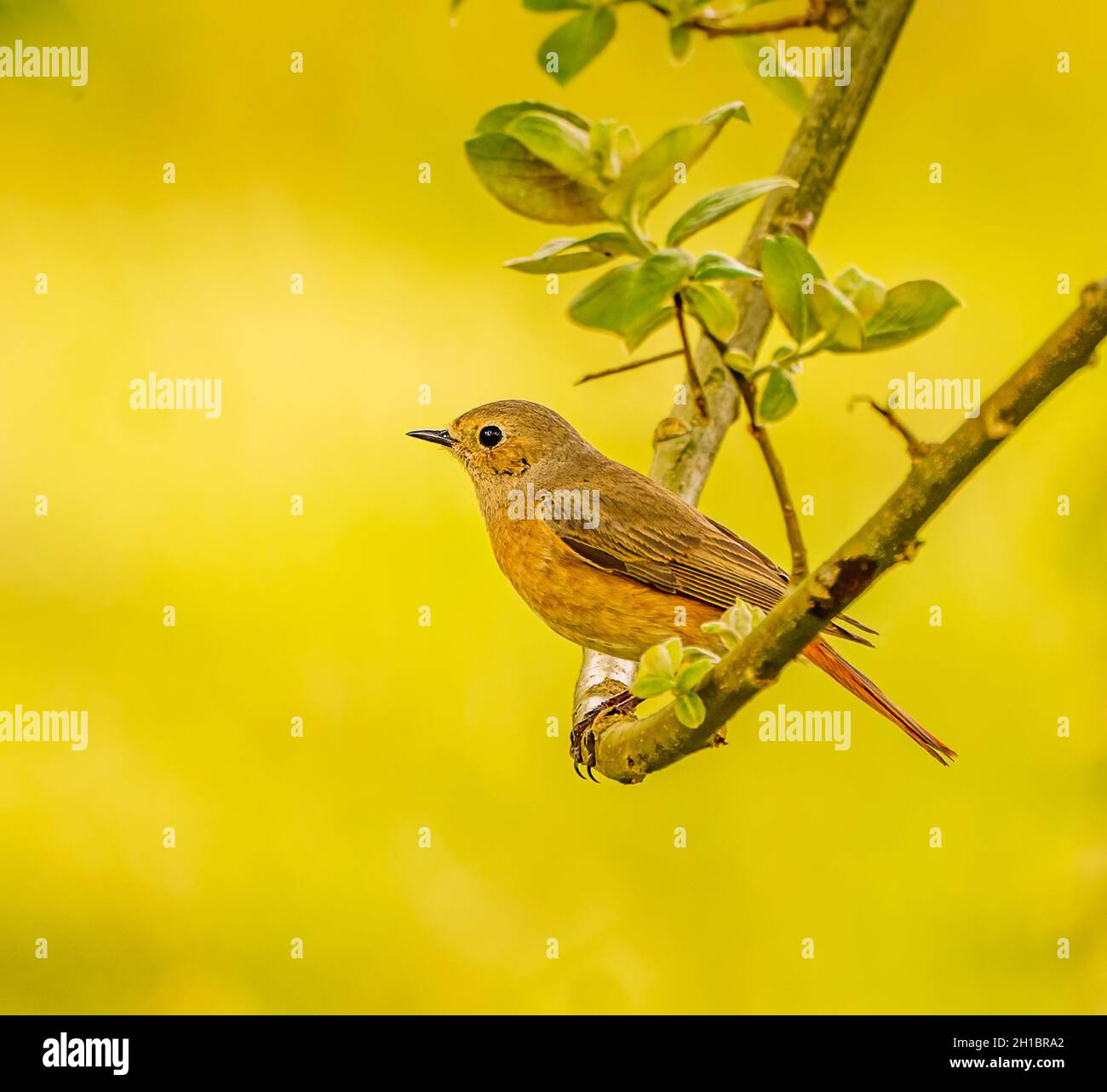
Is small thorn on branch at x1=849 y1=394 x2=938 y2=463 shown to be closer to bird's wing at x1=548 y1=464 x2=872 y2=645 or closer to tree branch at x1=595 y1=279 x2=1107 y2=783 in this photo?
tree branch at x1=595 y1=279 x2=1107 y2=783

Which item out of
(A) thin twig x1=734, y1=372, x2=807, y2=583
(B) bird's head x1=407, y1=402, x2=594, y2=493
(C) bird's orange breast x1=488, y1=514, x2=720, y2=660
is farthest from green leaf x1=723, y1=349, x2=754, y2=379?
(B) bird's head x1=407, y1=402, x2=594, y2=493

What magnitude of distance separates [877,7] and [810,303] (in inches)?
31.5

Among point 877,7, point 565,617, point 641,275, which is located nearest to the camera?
point 641,275

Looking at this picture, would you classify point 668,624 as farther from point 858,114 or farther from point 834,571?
point 834,571

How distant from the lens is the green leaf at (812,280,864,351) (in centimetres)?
61

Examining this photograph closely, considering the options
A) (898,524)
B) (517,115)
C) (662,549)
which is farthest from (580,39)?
(662,549)

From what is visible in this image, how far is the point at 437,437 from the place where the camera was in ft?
5.57

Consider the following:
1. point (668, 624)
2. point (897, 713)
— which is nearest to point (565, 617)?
point (668, 624)

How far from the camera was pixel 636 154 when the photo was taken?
0.68 meters

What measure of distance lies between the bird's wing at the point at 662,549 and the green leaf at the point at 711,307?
90 centimetres

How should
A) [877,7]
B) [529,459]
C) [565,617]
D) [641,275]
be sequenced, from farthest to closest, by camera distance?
[529,459] → [565,617] → [877,7] → [641,275]

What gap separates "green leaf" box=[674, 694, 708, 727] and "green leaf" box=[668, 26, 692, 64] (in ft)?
1.63

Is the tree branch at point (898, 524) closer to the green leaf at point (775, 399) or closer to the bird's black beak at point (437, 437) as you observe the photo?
the green leaf at point (775, 399)

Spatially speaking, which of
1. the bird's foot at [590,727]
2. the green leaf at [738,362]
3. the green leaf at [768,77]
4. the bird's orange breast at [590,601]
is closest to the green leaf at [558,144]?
the green leaf at [738,362]
